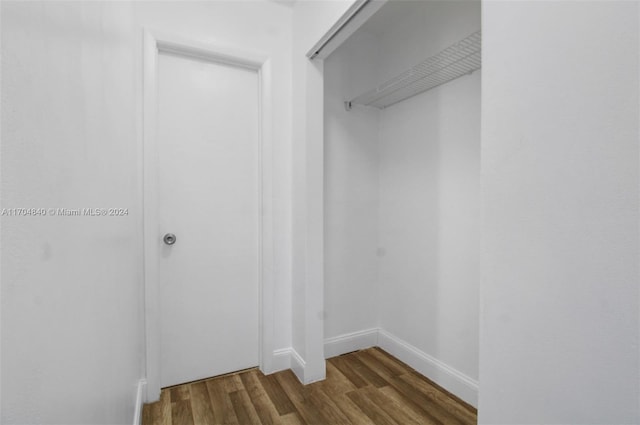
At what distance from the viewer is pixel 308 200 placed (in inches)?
71.7

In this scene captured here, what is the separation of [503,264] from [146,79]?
188cm

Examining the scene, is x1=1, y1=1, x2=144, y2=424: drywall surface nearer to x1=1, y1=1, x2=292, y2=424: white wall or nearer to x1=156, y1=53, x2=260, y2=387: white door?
x1=1, y1=1, x2=292, y2=424: white wall

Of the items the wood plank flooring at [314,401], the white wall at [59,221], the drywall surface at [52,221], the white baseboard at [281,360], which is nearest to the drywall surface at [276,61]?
the white baseboard at [281,360]

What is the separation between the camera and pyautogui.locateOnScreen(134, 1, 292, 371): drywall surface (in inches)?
70.2

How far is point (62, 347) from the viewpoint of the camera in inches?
14.9

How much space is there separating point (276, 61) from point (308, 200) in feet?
3.17

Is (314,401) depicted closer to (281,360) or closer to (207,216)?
(281,360)

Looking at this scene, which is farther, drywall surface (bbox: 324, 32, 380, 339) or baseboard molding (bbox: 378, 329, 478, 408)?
drywall surface (bbox: 324, 32, 380, 339)

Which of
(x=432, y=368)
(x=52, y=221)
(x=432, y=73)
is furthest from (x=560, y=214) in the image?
(x=432, y=368)

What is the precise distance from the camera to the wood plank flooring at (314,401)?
58.7 inches

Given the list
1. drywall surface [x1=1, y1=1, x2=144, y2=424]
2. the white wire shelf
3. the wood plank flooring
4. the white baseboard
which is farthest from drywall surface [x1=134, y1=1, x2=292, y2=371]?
drywall surface [x1=1, y1=1, x2=144, y2=424]

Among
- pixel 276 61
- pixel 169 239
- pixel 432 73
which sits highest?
pixel 276 61

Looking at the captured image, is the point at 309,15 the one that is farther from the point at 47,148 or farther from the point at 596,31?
the point at 47,148

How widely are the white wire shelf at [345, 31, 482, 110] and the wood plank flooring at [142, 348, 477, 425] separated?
186 cm
